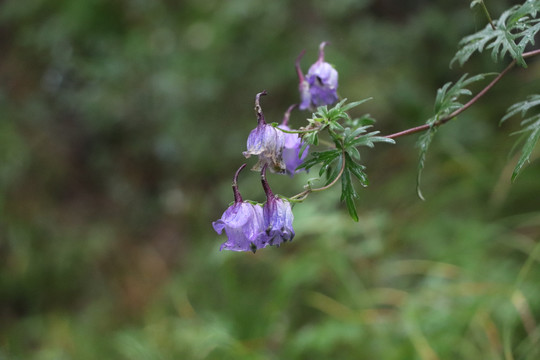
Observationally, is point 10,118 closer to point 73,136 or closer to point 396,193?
point 73,136

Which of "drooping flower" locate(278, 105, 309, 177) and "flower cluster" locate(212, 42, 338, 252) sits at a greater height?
"drooping flower" locate(278, 105, 309, 177)

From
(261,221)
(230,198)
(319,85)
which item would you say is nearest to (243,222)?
(261,221)

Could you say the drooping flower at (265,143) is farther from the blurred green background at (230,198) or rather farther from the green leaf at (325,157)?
the blurred green background at (230,198)

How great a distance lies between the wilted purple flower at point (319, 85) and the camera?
971mm

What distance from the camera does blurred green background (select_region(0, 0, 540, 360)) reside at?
1.77m

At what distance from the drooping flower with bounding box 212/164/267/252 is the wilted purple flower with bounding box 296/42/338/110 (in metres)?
0.27

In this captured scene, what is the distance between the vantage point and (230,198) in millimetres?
2617

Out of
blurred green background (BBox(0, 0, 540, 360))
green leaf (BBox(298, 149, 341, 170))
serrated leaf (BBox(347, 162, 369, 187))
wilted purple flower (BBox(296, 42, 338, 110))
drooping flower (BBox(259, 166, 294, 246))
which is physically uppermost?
blurred green background (BBox(0, 0, 540, 360))

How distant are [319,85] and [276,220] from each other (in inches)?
12.6

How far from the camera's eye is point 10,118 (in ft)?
10.7

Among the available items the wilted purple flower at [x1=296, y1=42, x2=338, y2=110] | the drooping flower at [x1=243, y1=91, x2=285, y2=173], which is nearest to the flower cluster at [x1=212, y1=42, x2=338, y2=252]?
the drooping flower at [x1=243, y1=91, x2=285, y2=173]

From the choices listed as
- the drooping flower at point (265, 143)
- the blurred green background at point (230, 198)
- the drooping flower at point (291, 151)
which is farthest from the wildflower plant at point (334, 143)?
the blurred green background at point (230, 198)

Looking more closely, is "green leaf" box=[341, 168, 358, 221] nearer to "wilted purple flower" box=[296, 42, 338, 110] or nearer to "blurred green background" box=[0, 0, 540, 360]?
"wilted purple flower" box=[296, 42, 338, 110]

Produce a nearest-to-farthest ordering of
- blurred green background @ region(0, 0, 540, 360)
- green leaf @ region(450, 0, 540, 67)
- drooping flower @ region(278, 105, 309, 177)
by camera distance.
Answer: green leaf @ region(450, 0, 540, 67) → drooping flower @ region(278, 105, 309, 177) → blurred green background @ region(0, 0, 540, 360)
